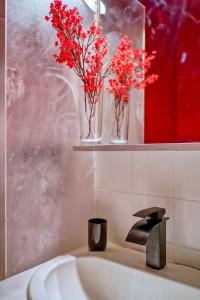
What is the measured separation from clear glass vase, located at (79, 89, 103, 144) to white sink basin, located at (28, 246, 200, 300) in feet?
1.35

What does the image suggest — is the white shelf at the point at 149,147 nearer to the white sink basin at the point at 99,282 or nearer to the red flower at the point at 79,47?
the red flower at the point at 79,47

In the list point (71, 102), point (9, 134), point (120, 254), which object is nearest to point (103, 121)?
point (71, 102)

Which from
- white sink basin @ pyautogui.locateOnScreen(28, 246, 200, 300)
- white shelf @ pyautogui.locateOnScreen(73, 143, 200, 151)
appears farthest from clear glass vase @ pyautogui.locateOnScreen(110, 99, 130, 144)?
white sink basin @ pyautogui.locateOnScreen(28, 246, 200, 300)

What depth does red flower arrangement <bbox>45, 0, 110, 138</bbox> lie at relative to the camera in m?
0.85

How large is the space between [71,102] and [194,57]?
455 mm

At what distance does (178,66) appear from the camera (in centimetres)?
90

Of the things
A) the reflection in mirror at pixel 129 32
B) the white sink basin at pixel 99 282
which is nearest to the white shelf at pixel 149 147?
the reflection in mirror at pixel 129 32

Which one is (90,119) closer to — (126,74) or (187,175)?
(126,74)

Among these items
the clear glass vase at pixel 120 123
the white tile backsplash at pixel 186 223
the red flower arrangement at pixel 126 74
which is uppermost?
the red flower arrangement at pixel 126 74

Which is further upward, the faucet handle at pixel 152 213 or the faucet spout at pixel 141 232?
the faucet handle at pixel 152 213

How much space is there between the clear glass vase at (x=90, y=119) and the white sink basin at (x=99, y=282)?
16.2 inches

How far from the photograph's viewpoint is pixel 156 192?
2.90ft

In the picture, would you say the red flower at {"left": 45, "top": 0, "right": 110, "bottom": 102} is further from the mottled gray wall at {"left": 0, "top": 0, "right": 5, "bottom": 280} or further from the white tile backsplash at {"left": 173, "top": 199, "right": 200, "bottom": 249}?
the white tile backsplash at {"left": 173, "top": 199, "right": 200, "bottom": 249}

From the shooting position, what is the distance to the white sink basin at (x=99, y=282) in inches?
27.9
